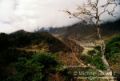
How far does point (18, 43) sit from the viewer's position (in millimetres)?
36625

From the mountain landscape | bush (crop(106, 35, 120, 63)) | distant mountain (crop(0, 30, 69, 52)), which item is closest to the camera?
the mountain landscape

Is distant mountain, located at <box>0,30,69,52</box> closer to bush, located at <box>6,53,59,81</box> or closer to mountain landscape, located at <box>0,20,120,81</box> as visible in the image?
mountain landscape, located at <box>0,20,120,81</box>

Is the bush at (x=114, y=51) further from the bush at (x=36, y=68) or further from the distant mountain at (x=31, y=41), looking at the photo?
the distant mountain at (x=31, y=41)

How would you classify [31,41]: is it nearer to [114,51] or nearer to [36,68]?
[114,51]

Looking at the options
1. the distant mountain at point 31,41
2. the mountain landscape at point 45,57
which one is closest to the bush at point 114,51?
the mountain landscape at point 45,57

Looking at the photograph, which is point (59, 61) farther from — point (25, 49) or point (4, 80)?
point (25, 49)

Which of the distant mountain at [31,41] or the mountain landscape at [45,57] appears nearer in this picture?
the mountain landscape at [45,57]

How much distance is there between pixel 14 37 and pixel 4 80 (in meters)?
12.9

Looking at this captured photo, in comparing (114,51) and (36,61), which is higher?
(114,51)

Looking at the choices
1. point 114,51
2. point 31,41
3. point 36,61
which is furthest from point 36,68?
point 31,41

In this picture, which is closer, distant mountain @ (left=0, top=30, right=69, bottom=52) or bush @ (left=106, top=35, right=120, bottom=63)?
bush @ (left=106, top=35, right=120, bottom=63)

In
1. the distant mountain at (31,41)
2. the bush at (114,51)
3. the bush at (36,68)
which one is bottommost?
the bush at (36,68)

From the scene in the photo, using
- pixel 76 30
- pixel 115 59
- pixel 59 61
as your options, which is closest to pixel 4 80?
pixel 59 61

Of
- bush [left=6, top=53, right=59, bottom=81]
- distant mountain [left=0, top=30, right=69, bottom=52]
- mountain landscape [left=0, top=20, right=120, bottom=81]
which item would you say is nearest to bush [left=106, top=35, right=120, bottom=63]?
mountain landscape [left=0, top=20, right=120, bottom=81]
